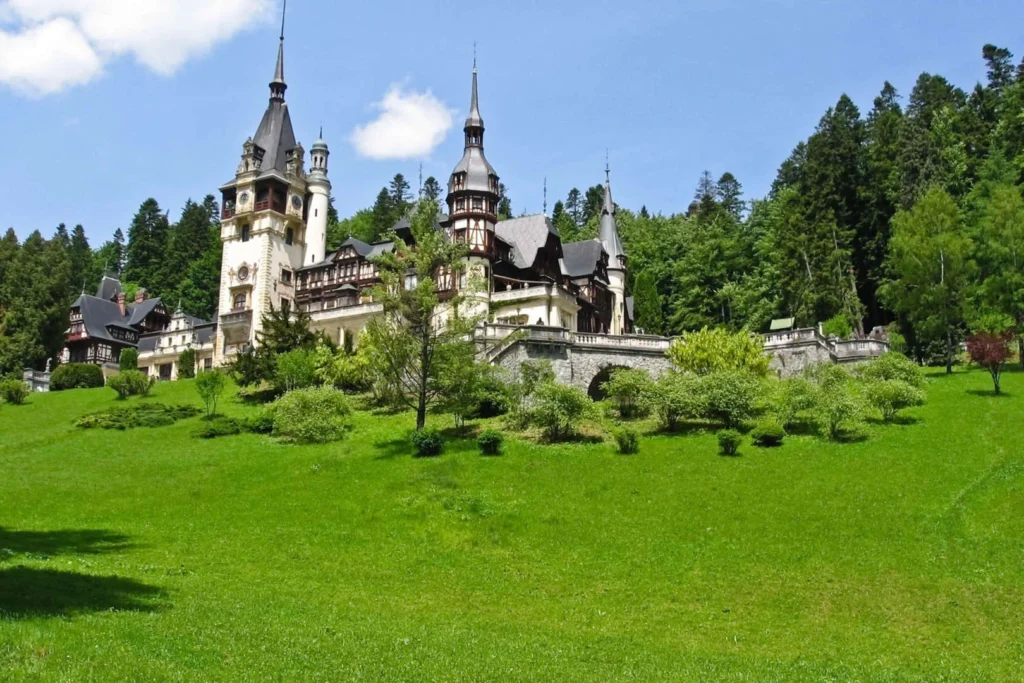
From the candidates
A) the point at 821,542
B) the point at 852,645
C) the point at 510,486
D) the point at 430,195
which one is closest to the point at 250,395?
the point at 510,486

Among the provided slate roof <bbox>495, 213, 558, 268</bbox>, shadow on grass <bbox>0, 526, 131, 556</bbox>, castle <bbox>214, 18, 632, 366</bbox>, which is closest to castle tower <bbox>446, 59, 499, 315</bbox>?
castle <bbox>214, 18, 632, 366</bbox>

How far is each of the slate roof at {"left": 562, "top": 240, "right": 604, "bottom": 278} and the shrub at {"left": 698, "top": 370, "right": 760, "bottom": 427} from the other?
25568 millimetres

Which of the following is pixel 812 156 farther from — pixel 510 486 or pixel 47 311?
pixel 47 311

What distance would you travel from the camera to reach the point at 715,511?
24.9 metres

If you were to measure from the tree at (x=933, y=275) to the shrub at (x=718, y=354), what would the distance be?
9585 mm

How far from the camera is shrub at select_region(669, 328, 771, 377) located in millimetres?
40312

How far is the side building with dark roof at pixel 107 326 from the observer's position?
7812cm

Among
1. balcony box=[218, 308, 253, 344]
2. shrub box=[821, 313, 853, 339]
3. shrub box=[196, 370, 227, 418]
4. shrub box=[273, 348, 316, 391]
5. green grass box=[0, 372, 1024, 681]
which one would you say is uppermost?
balcony box=[218, 308, 253, 344]

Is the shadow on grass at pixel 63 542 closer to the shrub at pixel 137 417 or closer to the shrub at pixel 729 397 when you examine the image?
the shrub at pixel 137 417

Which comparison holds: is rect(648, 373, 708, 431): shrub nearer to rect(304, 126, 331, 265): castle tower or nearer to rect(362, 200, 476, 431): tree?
rect(362, 200, 476, 431): tree

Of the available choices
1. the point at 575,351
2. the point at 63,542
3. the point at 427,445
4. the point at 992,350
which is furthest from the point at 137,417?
the point at 992,350

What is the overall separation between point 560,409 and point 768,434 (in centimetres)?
752

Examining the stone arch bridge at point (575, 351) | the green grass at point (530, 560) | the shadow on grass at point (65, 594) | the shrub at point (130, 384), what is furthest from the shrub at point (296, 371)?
the shadow on grass at point (65, 594)

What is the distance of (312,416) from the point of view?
37.7 m
